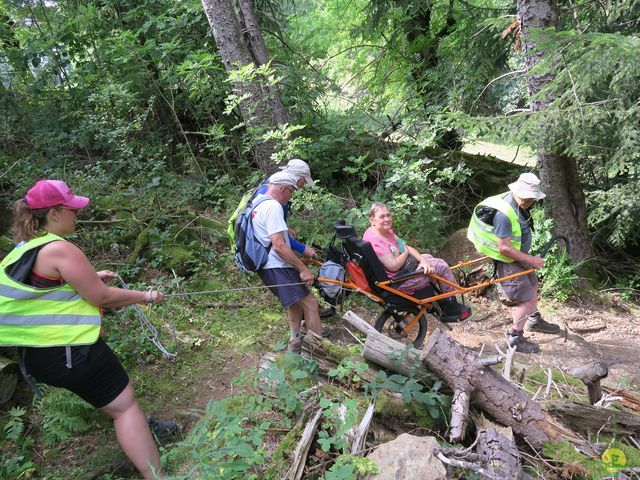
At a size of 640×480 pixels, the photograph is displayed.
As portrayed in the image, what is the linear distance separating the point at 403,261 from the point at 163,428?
9.32ft

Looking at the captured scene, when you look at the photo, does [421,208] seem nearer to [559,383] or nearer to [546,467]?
[559,383]

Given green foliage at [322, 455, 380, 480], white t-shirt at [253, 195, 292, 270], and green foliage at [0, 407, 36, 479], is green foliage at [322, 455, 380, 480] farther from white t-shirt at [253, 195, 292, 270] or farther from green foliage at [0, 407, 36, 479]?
green foliage at [0, 407, 36, 479]

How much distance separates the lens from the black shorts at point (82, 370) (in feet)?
9.38

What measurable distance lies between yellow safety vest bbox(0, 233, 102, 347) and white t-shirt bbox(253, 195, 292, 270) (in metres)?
1.76

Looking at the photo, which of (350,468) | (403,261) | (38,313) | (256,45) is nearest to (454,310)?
(403,261)

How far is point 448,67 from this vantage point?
875 centimetres

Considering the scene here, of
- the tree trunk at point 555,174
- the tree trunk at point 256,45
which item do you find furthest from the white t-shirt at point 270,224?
the tree trunk at point 555,174

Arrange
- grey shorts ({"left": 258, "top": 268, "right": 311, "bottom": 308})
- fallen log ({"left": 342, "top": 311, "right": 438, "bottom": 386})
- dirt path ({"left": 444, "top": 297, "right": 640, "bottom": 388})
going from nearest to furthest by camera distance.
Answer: fallen log ({"left": 342, "top": 311, "right": 438, "bottom": 386}), grey shorts ({"left": 258, "top": 268, "right": 311, "bottom": 308}), dirt path ({"left": 444, "top": 297, "right": 640, "bottom": 388})

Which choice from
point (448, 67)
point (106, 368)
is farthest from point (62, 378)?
point (448, 67)

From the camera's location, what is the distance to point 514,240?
4996mm

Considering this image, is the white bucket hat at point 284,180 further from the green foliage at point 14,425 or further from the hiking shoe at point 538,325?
the hiking shoe at point 538,325

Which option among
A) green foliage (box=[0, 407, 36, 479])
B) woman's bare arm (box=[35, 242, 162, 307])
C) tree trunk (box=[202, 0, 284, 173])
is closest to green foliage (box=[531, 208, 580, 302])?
tree trunk (box=[202, 0, 284, 173])

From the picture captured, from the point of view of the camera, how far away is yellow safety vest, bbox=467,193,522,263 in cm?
490

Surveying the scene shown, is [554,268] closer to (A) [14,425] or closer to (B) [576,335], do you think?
(B) [576,335]
